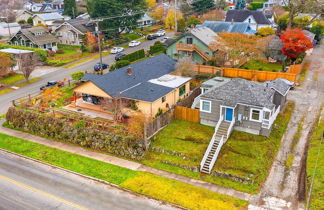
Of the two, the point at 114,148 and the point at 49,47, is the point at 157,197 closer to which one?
the point at 114,148

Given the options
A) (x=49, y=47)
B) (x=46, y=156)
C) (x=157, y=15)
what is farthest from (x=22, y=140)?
(x=157, y=15)

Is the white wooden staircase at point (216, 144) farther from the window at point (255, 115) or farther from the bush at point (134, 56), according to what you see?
the bush at point (134, 56)

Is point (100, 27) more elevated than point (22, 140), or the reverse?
point (100, 27)

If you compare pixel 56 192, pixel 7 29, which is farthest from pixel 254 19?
pixel 56 192

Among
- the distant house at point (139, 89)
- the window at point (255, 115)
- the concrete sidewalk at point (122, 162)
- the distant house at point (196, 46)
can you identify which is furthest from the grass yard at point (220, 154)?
the distant house at point (196, 46)

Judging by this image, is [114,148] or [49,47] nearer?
[114,148]

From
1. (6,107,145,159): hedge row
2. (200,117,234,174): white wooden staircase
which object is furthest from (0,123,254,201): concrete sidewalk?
(200,117,234,174): white wooden staircase

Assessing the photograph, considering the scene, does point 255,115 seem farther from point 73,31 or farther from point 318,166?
point 73,31
